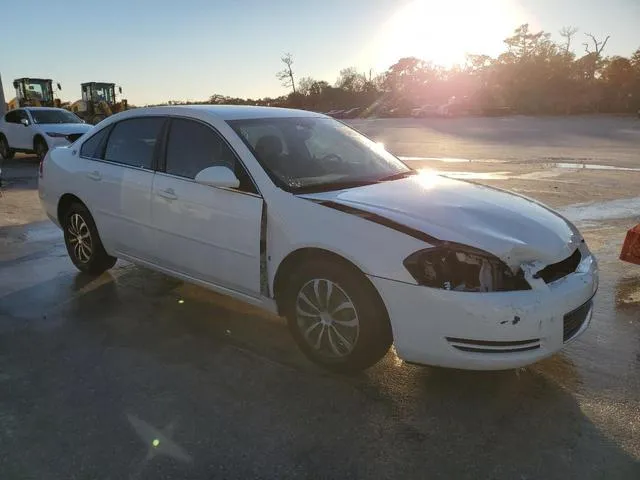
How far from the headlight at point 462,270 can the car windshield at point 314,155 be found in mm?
990

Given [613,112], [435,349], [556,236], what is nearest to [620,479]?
[435,349]

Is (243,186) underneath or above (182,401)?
above

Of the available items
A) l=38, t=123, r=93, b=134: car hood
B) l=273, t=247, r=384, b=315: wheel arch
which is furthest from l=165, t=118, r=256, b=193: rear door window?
l=38, t=123, r=93, b=134: car hood

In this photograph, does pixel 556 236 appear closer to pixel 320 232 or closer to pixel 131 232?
pixel 320 232

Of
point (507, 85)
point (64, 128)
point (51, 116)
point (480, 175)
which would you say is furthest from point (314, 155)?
point (507, 85)

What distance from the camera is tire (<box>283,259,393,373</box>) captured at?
318 cm

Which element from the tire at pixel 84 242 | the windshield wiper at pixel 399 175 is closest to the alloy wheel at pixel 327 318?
the windshield wiper at pixel 399 175

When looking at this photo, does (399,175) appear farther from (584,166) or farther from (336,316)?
(584,166)

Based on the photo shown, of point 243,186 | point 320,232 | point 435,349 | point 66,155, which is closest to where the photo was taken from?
point 435,349

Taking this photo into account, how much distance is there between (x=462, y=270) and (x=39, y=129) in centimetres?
1692

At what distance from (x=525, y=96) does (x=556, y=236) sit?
6062 cm

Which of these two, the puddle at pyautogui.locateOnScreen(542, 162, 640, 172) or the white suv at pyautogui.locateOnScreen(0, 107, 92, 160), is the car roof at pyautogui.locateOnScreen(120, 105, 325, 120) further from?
the white suv at pyautogui.locateOnScreen(0, 107, 92, 160)

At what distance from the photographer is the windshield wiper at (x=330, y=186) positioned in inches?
144

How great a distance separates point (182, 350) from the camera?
3822mm
